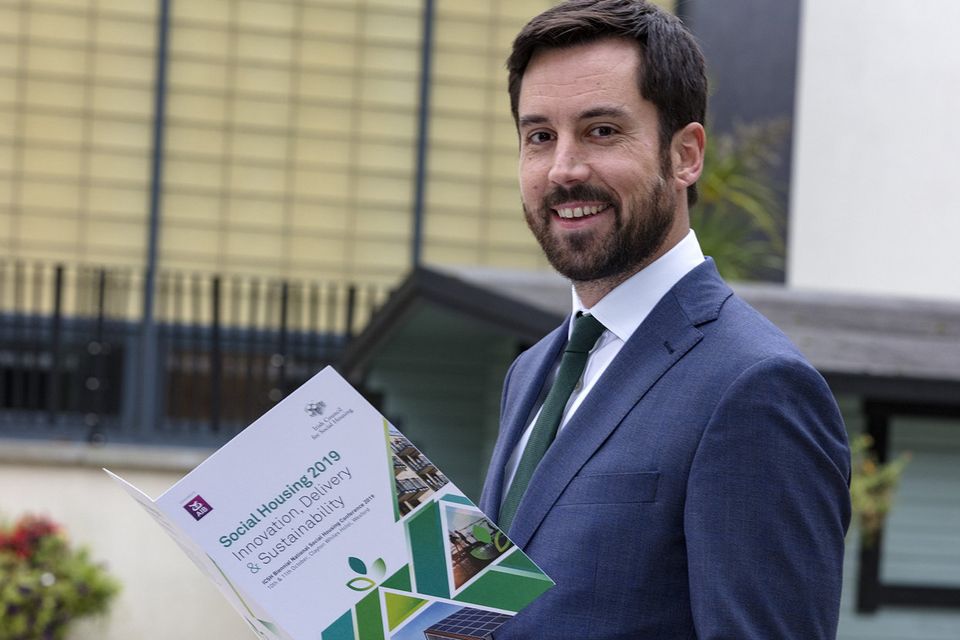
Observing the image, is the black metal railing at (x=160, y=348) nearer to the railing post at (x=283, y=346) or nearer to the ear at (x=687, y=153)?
the railing post at (x=283, y=346)

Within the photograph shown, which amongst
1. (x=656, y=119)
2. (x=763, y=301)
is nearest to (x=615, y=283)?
(x=656, y=119)

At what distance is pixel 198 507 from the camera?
1879 millimetres

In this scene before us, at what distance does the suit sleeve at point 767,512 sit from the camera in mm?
1805

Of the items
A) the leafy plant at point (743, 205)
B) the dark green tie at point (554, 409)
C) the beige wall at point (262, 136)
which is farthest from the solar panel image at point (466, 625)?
the beige wall at point (262, 136)

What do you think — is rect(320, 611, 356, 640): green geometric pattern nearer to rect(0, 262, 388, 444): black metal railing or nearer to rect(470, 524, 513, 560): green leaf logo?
rect(470, 524, 513, 560): green leaf logo

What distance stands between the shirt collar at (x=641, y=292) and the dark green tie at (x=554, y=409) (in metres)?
0.04

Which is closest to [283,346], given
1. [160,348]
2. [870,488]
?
[160,348]

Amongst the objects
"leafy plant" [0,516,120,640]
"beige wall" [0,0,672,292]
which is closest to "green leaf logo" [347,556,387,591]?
"leafy plant" [0,516,120,640]

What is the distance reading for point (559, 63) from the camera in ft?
7.07

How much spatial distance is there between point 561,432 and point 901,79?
39.0ft

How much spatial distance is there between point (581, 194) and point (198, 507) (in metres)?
0.73

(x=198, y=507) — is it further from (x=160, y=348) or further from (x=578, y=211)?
(x=160, y=348)

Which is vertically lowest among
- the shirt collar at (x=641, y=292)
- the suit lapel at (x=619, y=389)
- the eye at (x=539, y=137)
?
the suit lapel at (x=619, y=389)

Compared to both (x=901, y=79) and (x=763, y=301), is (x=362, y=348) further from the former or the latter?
(x=901, y=79)
